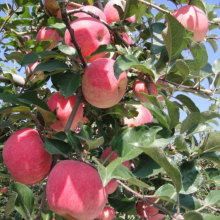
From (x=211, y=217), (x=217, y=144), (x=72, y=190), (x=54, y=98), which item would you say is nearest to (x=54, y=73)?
(x=54, y=98)

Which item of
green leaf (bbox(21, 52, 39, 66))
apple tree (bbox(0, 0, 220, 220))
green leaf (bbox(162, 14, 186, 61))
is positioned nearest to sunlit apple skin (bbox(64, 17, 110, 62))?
apple tree (bbox(0, 0, 220, 220))

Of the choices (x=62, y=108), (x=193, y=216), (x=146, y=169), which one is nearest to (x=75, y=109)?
(x=62, y=108)

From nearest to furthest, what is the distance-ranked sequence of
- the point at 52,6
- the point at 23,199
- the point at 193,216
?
the point at 193,216 < the point at 23,199 < the point at 52,6

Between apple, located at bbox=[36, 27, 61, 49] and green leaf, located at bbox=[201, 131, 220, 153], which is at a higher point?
apple, located at bbox=[36, 27, 61, 49]

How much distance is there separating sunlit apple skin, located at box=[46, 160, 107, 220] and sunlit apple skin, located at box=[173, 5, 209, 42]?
84 cm

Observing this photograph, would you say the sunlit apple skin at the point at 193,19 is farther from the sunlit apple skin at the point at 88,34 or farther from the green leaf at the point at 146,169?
the green leaf at the point at 146,169

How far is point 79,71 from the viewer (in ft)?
3.71

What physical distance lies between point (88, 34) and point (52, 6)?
45 cm

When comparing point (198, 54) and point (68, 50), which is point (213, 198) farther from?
point (68, 50)

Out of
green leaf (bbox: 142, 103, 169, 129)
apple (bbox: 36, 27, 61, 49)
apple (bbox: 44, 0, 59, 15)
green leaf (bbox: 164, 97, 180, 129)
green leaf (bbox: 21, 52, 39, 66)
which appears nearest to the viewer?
green leaf (bbox: 142, 103, 169, 129)

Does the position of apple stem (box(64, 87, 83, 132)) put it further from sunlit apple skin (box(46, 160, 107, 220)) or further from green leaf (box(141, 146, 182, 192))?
green leaf (box(141, 146, 182, 192))

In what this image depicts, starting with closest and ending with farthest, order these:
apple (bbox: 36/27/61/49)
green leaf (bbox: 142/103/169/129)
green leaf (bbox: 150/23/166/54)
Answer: green leaf (bbox: 142/103/169/129) < green leaf (bbox: 150/23/166/54) < apple (bbox: 36/27/61/49)

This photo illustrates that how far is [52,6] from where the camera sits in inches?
56.4

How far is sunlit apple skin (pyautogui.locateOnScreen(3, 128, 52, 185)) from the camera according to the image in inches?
40.8
